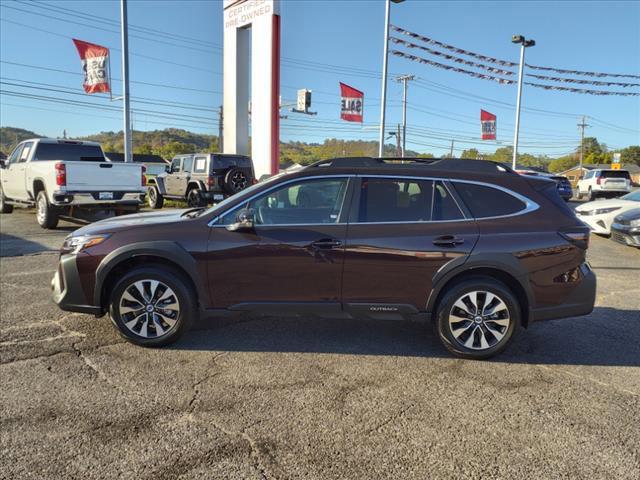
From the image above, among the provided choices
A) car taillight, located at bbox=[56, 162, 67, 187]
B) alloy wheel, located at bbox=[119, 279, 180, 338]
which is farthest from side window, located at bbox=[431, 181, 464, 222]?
car taillight, located at bbox=[56, 162, 67, 187]

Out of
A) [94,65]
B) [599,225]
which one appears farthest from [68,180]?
[599,225]

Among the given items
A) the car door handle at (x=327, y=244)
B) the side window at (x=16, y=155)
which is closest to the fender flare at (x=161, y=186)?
the side window at (x=16, y=155)

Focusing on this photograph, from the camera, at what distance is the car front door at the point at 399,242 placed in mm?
3990

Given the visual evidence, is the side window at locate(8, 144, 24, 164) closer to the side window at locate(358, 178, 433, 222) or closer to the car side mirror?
the car side mirror

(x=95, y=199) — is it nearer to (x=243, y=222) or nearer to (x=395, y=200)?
(x=243, y=222)

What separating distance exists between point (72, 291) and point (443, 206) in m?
3.33

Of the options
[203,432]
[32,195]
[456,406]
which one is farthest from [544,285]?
[32,195]

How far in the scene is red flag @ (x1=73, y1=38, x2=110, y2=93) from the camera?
55.2ft

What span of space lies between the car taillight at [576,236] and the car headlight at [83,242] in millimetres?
3943

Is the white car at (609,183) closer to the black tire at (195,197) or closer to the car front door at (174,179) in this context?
the black tire at (195,197)

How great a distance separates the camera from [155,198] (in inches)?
709

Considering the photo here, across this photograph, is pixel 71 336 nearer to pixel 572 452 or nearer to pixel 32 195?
pixel 572 452

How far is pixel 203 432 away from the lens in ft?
9.59

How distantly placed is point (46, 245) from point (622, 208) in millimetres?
12351
